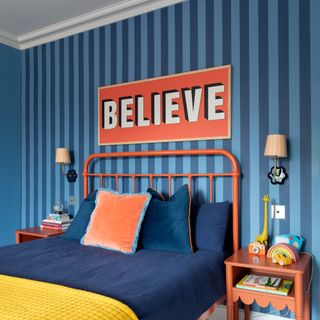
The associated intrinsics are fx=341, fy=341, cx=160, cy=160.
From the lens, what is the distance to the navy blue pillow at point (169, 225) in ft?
7.48

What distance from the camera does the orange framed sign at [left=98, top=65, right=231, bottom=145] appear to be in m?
2.59

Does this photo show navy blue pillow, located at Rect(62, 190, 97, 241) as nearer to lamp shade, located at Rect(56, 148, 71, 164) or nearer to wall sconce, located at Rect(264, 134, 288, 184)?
lamp shade, located at Rect(56, 148, 71, 164)

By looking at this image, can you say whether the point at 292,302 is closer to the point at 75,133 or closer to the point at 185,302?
the point at 185,302

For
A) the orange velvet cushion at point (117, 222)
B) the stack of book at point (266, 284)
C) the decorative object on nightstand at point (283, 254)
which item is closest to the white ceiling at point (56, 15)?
the orange velvet cushion at point (117, 222)

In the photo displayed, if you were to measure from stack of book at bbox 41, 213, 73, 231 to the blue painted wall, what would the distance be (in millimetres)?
639

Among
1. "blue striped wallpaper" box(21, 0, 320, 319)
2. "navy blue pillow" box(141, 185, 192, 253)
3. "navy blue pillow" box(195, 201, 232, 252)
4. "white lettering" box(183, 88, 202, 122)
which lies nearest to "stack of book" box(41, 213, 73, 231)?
"blue striped wallpaper" box(21, 0, 320, 319)

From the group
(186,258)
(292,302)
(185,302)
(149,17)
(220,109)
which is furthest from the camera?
(149,17)

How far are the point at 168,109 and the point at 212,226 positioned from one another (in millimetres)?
1033

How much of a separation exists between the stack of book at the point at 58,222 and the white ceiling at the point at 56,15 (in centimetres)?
181

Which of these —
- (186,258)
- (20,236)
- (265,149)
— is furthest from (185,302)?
(20,236)

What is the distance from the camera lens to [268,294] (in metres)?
1.94

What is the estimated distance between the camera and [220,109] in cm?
258

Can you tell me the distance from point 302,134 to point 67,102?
226cm

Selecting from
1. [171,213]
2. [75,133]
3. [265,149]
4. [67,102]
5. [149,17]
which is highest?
[149,17]
